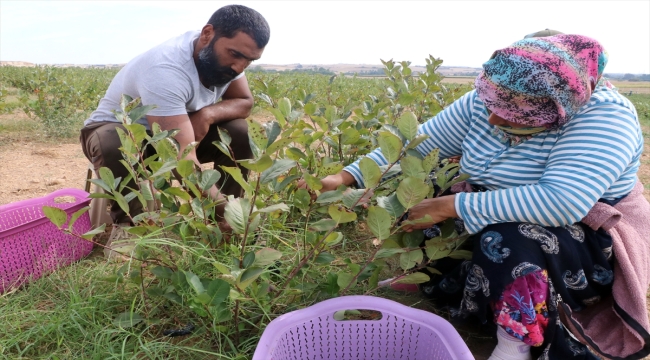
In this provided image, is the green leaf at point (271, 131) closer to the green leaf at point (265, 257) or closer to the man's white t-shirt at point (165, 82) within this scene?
the green leaf at point (265, 257)

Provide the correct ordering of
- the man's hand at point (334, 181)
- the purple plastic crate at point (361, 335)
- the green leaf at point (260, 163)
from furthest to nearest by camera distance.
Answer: the man's hand at point (334, 181) < the purple plastic crate at point (361, 335) < the green leaf at point (260, 163)

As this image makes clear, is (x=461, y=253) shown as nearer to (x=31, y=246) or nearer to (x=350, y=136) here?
(x=350, y=136)

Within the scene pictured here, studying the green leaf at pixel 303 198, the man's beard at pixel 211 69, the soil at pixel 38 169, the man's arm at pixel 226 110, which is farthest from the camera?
the soil at pixel 38 169

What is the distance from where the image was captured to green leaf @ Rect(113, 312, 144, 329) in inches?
50.3

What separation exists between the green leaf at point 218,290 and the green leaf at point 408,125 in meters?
0.58

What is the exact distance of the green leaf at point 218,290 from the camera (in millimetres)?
1032

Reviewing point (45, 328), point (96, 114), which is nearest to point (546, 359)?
point (45, 328)

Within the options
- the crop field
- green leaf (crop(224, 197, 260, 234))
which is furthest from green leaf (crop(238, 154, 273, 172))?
green leaf (crop(224, 197, 260, 234))

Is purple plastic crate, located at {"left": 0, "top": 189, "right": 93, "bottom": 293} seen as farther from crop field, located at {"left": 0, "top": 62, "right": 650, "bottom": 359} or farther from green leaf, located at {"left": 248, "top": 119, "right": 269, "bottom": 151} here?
green leaf, located at {"left": 248, "top": 119, "right": 269, "bottom": 151}

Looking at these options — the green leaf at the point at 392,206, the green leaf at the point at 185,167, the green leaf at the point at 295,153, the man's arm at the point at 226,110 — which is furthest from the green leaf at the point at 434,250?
the man's arm at the point at 226,110

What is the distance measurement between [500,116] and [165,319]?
3.82ft

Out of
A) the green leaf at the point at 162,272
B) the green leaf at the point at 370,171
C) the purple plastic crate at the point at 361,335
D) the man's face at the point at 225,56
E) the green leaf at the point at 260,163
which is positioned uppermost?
the man's face at the point at 225,56

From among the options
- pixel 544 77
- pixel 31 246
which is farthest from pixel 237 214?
pixel 31 246

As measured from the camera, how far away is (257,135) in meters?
0.92
